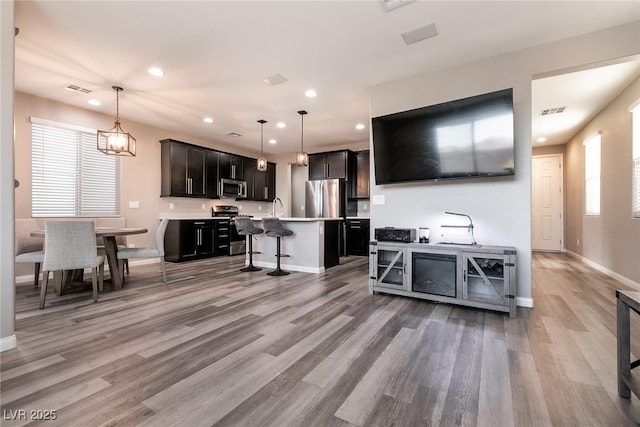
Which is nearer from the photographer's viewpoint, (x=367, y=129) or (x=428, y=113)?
(x=428, y=113)

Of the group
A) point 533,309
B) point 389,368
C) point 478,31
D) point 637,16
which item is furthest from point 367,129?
point 389,368

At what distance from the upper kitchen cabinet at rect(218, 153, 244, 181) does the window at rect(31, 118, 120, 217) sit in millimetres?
2097

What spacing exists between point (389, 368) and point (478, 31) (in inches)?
121

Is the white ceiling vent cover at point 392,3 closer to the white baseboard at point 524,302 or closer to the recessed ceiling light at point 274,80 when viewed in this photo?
the recessed ceiling light at point 274,80

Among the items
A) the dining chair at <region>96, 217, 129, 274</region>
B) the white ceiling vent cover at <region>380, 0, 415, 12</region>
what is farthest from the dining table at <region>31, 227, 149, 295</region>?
the white ceiling vent cover at <region>380, 0, 415, 12</region>

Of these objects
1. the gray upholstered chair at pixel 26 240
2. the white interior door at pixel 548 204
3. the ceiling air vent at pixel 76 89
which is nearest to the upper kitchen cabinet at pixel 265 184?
the ceiling air vent at pixel 76 89

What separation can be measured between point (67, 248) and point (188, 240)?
2.77m

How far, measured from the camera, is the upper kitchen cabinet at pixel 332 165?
689cm

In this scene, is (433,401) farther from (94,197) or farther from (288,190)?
(288,190)

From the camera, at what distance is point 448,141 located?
10.2 feet

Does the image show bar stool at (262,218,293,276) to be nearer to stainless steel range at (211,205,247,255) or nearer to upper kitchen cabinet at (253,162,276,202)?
stainless steel range at (211,205,247,255)

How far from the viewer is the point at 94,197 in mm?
4805

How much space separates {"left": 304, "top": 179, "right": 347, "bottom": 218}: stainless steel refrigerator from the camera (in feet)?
22.2

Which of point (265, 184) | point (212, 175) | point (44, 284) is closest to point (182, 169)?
point (212, 175)
